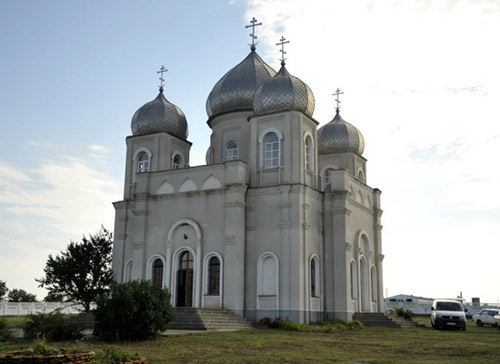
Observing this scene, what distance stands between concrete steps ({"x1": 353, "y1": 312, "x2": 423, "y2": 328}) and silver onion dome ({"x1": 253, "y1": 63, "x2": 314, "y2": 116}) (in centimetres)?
946

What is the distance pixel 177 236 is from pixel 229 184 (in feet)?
11.6

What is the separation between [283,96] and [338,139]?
729 cm

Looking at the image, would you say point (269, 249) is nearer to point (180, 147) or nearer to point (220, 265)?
point (220, 265)

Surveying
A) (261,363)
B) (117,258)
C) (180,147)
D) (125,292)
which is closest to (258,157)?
(180,147)

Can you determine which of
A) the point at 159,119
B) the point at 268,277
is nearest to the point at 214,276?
the point at 268,277

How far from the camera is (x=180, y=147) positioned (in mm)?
31000

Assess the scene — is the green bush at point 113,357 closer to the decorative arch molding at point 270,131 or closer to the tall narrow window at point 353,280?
the decorative arch molding at point 270,131

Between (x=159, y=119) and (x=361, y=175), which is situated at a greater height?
(x=159, y=119)

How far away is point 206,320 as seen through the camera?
2198cm

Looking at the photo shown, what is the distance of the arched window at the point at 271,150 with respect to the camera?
1034 inches

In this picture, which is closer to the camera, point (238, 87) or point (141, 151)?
point (238, 87)

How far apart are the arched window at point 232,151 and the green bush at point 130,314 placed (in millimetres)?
13244

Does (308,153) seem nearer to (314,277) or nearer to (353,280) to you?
(314,277)

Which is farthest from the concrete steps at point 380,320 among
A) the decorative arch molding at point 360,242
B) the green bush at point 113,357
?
the green bush at point 113,357
